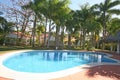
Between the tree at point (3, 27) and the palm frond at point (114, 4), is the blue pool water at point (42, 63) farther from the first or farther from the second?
the tree at point (3, 27)

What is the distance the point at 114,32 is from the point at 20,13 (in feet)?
67.1

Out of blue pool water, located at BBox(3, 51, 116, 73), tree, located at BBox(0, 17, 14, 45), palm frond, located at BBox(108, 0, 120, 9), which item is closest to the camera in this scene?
blue pool water, located at BBox(3, 51, 116, 73)

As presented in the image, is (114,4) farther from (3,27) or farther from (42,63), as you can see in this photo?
(42,63)

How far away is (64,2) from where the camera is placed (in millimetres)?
34562

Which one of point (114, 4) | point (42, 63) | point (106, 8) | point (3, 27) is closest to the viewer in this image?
point (42, 63)

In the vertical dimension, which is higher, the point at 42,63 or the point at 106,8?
the point at 106,8

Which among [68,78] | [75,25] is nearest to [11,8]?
[75,25]

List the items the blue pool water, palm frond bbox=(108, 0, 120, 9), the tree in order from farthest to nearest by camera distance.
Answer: the tree < palm frond bbox=(108, 0, 120, 9) < the blue pool water

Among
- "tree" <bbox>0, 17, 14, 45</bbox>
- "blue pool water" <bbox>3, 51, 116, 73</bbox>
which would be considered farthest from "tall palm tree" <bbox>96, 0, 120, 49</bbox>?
"tree" <bbox>0, 17, 14, 45</bbox>

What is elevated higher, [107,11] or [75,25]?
[107,11]

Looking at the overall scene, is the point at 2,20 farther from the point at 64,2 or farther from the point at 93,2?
the point at 93,2

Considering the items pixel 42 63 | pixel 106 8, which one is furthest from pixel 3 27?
pixel 42 63

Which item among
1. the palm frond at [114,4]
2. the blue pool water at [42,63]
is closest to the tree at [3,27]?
the blue pool water at [42,63]

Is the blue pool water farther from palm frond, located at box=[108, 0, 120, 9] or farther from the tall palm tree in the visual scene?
palm frond, located at box=[108, 0, 120, 9]
